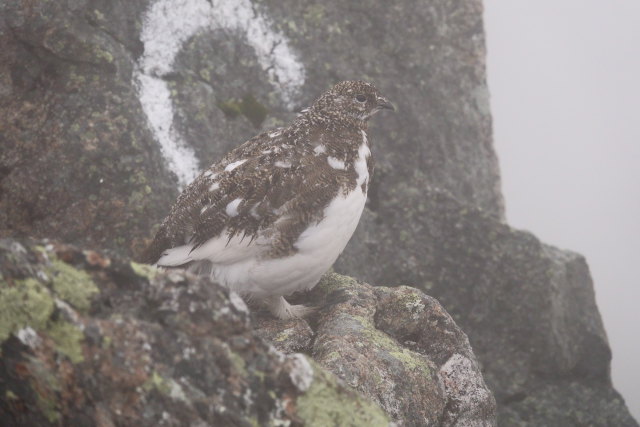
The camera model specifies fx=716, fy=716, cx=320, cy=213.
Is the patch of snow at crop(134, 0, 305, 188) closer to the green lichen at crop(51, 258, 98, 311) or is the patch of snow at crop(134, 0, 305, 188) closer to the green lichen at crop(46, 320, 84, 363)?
the green lichen at crop(51, 258, 98, 311)

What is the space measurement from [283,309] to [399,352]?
37.4 inches

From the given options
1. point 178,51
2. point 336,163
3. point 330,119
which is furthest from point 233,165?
point 178,51

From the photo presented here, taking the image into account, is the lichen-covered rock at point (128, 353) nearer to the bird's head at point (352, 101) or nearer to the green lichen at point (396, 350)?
the green lichen at point (396, 350)

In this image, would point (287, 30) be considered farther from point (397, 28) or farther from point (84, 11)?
point (84, 11)

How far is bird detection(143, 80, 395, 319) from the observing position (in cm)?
484

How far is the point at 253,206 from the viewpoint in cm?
486

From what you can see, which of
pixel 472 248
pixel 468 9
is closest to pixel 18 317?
pixel 472 248

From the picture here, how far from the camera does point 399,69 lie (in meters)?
8.23

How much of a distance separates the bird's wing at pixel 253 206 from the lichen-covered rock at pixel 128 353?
6.08ft

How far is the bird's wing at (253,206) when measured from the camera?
190 inches

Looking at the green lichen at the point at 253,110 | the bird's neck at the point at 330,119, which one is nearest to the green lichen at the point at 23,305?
the bird's neck at the point at 330,119

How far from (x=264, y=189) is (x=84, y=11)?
9.16 ft

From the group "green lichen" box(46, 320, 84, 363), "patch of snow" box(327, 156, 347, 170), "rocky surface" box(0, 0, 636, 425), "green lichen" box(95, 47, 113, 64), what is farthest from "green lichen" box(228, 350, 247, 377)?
"green lichen" box(95, 47, 113, 64)

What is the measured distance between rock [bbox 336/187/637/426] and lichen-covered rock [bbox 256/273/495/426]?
185cm
